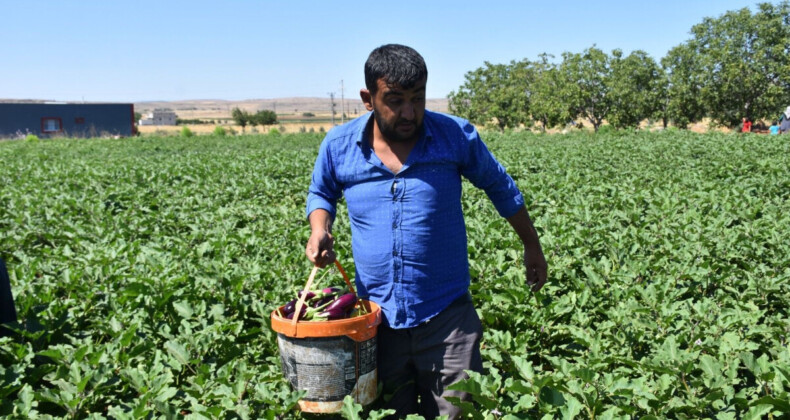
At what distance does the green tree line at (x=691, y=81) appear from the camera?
45.1 metres

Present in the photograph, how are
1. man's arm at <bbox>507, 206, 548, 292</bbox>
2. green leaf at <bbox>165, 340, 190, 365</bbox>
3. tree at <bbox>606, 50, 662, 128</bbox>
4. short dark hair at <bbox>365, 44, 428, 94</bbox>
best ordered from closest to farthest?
short dark hair at <bbox>365, 44, 428, 94</bbox>, man's arm at <bbox>507, 206, 548, 292</bbox>, green leaf at <bbox>165, 340, 190, 365</bbox>, tree at <bbox>606, 50, 662, 128</bbox>

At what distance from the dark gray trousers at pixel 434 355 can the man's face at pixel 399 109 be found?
0.72m

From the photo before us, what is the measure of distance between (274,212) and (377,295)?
5.50m

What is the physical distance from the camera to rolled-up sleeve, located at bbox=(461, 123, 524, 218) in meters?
2.62

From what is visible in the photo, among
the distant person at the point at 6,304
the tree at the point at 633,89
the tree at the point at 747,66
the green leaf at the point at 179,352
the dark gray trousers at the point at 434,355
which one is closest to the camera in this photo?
the dark gray trousers at the point at 434,355

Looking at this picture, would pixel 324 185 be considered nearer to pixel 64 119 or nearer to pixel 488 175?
pixel 488 175

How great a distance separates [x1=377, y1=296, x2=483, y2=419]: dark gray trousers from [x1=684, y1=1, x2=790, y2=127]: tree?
47.9 metres

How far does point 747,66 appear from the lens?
4509 centimetres

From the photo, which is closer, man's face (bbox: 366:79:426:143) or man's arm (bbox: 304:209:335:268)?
man's face (bbox: 366:79:426:143)

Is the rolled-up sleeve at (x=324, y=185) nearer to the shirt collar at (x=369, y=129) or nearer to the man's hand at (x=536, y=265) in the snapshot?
the shirt collar at (x=369, y=129)

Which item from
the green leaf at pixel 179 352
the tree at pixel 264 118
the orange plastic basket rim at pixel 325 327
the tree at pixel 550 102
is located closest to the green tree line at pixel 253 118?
the tree at pixel 264 118

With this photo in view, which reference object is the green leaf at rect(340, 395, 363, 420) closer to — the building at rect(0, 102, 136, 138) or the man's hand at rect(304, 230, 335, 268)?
the man's hand at rect(304, 230, 335, 268)

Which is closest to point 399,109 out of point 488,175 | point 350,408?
point 488,175

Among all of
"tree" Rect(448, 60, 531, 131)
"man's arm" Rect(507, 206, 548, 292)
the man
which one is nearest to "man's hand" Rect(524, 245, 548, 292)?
"man's arm" Rect(507, 206, 548, 292)
